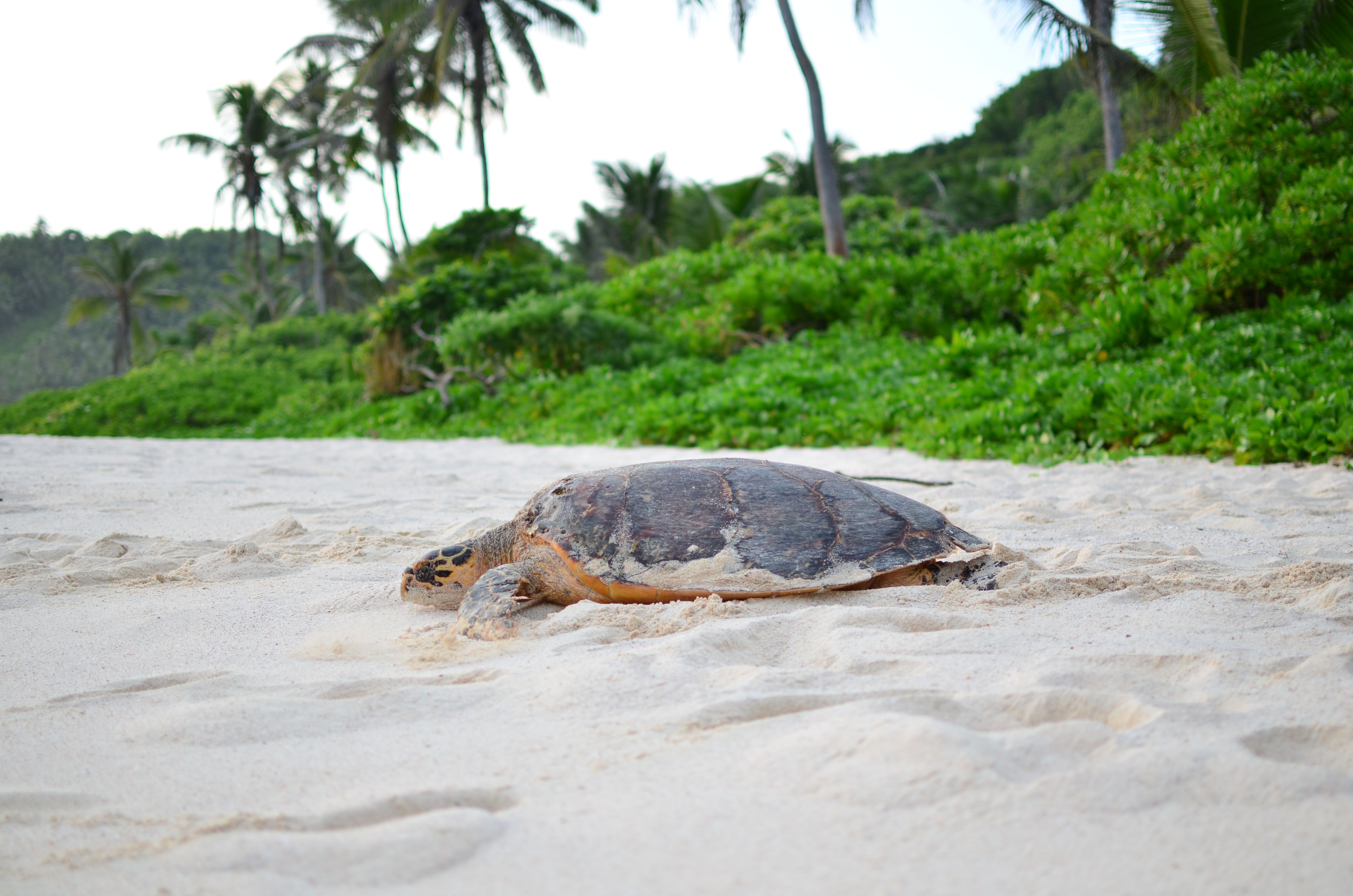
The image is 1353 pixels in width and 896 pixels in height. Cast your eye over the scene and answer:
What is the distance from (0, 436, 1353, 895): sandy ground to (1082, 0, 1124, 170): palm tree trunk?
9624mm

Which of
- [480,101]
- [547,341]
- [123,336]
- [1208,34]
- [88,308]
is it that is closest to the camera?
[1208,34]

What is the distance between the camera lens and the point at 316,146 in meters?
25.7

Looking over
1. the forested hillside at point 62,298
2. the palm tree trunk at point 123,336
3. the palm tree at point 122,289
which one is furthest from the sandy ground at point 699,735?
the forested hillside at point 62,298

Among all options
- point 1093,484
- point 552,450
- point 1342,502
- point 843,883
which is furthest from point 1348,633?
point 552,450

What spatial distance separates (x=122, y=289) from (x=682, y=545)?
3834 centimetres

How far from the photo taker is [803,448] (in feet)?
20.9

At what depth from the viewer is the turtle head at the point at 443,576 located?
7.88 feet

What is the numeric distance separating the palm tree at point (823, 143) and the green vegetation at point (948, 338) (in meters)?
1.12

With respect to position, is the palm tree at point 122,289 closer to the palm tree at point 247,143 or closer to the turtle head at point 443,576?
the palm tree at point 247,143

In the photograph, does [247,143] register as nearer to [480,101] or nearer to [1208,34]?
[480,101]

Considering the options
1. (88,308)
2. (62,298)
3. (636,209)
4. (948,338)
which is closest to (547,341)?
(948,338)

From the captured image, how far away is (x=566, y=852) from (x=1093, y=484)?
392 centimetres

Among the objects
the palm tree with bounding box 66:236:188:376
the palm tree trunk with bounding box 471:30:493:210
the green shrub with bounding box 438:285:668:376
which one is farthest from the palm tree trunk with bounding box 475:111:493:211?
the palm tree with bounding box 66:236:188:376

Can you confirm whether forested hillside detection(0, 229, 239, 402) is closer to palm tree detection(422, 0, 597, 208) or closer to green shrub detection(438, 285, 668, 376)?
palm tree detection(422, 0, 597, 208)
